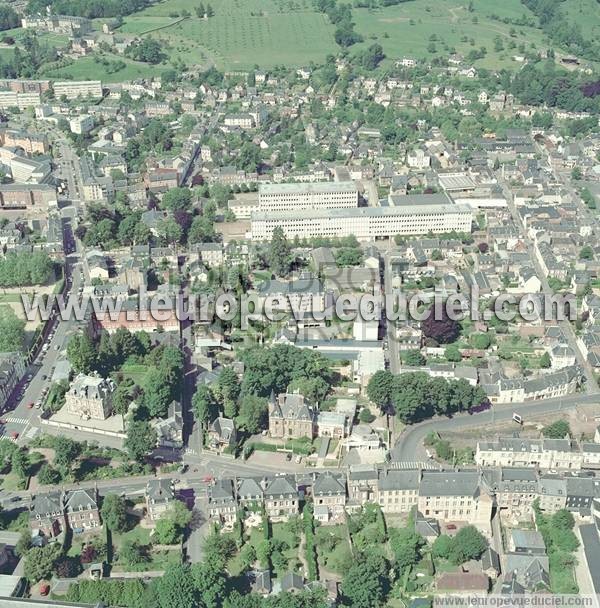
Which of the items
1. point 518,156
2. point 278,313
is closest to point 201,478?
point 278,313

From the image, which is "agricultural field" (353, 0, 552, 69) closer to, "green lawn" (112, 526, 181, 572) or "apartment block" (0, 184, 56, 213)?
"apartment block" (0, 184, 56, 213)

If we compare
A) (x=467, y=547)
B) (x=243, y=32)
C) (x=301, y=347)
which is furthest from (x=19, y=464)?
(x=243, y=32)

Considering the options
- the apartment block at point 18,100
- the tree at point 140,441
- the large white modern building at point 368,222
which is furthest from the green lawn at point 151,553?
the apartment block at point 18,100

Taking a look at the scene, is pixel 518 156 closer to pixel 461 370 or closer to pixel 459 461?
pixel 461 370

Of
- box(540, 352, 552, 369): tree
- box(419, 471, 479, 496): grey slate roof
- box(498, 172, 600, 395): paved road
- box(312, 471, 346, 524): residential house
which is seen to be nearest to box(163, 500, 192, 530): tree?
box(312, 471, 346, 524): residential house

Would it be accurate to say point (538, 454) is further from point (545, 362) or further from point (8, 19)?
point (8, 19)
